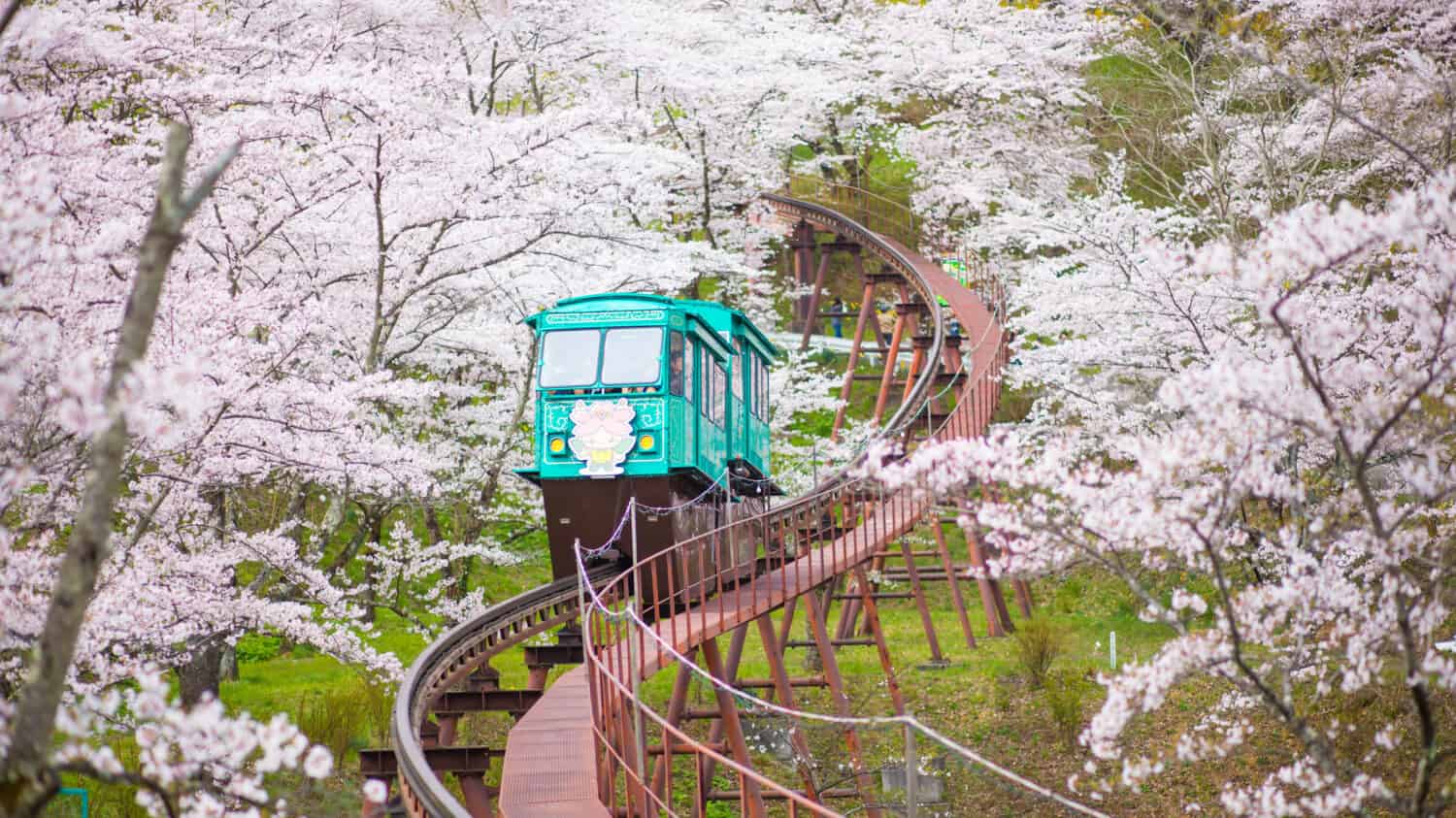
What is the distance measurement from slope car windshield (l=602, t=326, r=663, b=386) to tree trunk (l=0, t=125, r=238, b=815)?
9.94 meters

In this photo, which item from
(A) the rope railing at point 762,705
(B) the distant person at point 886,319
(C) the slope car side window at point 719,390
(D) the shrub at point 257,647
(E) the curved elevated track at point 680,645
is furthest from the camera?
(B) the distant person at point 886,319

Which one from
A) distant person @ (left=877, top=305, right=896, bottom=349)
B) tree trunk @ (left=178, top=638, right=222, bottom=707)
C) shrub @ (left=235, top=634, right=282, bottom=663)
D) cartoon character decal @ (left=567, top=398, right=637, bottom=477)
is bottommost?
tree trunk @ (left=178, top=638, right=222, bottom=707)

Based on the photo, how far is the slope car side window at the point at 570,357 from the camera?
14.1 metres

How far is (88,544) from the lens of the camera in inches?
153

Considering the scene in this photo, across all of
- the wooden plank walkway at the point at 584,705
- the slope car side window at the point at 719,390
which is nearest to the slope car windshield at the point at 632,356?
the slope car side window at the point at 719,390

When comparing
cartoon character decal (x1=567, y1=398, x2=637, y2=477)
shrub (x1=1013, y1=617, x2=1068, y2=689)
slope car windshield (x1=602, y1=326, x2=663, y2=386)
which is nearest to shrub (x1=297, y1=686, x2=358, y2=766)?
cartoon character decal (x1=567, y1=398, x2=637, y2=477)

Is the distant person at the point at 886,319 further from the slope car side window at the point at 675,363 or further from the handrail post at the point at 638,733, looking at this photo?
the handrail post at the point at 638,733

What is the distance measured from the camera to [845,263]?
3362 centimetres

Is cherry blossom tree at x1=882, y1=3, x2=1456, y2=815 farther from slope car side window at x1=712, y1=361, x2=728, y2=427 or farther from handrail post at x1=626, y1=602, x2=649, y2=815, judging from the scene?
slope car side window at x1=712, y1=361, x2=728, y2=427

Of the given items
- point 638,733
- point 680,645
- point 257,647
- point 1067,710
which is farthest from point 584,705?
point 257,647

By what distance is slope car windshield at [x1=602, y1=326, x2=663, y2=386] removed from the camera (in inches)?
549

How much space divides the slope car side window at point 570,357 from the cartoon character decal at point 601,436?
290 millimetres

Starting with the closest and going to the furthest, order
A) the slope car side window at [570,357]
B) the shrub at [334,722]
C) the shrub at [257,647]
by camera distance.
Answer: the shrub at [334,722] < the slope car side window at [570,357] < the shrub at [257,647]

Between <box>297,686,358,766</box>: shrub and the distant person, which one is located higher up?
the distant person
